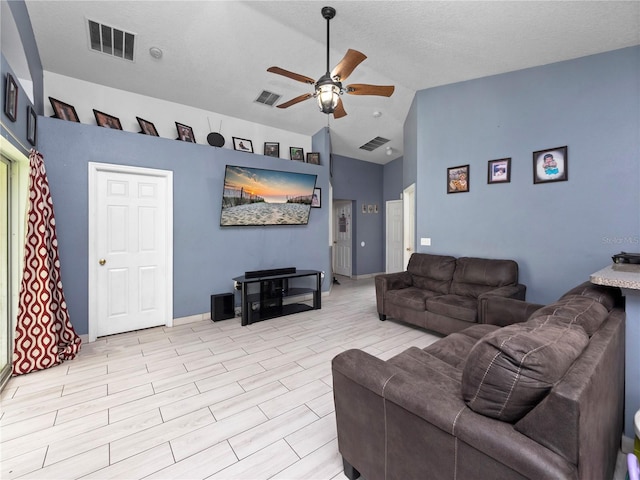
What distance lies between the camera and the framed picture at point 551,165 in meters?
3.19

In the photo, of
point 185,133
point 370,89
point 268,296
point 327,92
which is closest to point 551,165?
point 370,89

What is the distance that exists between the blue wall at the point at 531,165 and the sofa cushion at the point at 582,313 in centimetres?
206

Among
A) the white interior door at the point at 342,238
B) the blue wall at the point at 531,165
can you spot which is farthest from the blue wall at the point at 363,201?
the blue wall at the point at 531,165

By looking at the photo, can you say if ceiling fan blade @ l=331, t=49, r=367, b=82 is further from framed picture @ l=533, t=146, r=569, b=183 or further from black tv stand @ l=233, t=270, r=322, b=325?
black tv stand @ l=233, t=270, r=322, b=325

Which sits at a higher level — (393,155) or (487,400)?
(393,155)

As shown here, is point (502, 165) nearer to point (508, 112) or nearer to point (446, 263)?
point (508, 112)

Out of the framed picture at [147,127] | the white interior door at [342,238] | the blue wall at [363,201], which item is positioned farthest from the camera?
the white interior door at [342,238]

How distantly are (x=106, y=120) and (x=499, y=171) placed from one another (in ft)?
16.8

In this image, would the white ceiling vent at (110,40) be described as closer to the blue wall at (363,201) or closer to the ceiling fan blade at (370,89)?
the ceiling fan blade at (370,89)

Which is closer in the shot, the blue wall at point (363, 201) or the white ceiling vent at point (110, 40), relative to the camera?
the white ceiling vent at point (110, 40)

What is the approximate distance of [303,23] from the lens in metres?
3.08

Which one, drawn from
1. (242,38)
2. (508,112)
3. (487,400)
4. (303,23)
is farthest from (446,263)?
(242,38)

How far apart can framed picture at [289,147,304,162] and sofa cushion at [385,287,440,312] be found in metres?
2.97

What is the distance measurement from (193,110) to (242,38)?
5.07 ft
